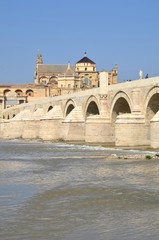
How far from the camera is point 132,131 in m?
28.9

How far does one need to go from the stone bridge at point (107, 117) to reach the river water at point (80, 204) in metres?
11.7

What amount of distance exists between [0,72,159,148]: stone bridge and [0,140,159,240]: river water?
1172 cm

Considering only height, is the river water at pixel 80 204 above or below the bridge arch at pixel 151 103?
below

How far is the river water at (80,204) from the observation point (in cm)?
732

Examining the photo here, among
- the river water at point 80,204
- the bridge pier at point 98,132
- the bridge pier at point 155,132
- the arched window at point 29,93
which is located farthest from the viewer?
the arched window at point 29,93

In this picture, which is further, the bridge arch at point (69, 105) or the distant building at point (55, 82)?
the distant building at point (55, 82)

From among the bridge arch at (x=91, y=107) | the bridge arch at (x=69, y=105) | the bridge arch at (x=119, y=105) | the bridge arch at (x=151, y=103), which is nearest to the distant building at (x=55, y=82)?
the bridge arch at (x=69, y=105)

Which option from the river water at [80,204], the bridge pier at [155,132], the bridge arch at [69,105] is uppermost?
the bridge arch at [69,105]

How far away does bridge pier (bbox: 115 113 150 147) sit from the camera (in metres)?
28.9

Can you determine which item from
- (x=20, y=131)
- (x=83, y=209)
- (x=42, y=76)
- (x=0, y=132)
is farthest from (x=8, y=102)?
(x=83, y=209)

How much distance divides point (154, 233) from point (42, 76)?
Answer: 91.9 m

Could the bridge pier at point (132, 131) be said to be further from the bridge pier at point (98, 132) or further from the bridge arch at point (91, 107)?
the bridge arch at point (91, 107)

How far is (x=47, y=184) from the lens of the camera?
509 inches

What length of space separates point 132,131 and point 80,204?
19395mm
